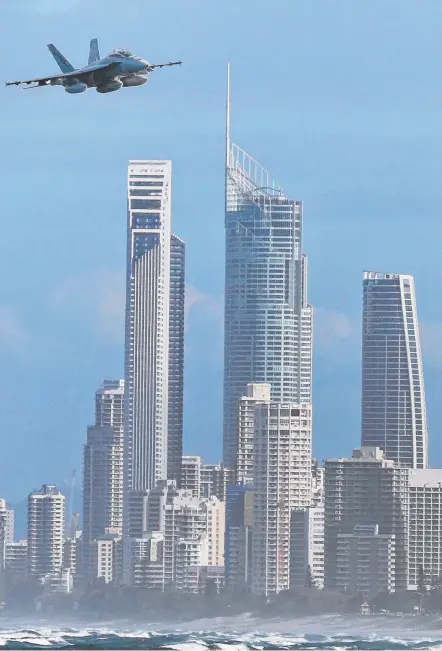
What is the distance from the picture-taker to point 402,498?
163 feet

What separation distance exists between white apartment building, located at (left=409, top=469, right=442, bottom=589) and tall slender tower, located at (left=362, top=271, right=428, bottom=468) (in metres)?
3.85

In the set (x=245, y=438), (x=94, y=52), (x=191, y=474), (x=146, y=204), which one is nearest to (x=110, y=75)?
(x=94, y=52)

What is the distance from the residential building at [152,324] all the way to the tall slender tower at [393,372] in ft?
21.7

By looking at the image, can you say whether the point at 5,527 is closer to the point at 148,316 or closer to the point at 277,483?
the point at 277,483

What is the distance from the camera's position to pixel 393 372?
204ft

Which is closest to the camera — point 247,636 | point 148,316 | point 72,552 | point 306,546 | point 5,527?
point 247,636

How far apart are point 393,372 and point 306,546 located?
15486mm

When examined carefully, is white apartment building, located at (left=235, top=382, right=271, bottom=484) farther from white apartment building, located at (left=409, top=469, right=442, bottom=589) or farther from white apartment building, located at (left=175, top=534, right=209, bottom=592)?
white apartment building, located at (left=409, top=469, right=442, bottom=589)

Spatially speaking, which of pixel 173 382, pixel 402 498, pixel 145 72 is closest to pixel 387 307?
pixel 173 382

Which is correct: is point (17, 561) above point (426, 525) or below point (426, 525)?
below

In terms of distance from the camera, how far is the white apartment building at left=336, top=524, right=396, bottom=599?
45.0m

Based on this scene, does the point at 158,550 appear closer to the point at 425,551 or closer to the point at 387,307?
the point at 425,551

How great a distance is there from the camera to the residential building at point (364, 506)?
4653 cm

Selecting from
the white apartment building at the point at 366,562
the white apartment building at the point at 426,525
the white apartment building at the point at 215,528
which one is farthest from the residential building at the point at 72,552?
the white apartment building at the point at 426,525
